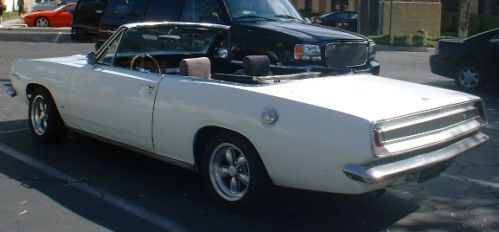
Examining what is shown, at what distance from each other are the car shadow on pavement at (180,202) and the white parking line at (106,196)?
0.19 ft

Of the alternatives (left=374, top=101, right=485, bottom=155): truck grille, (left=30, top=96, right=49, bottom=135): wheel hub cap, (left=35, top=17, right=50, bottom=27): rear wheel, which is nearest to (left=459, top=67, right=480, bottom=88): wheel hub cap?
(left=374, top=101, right=485, bottom=155): truck grille

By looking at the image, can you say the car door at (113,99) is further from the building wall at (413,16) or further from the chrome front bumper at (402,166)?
the building wall at (413,16)

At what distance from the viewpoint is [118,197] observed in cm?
525

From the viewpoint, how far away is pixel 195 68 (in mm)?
5551

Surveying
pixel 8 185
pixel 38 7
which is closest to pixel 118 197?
pixel 8 185

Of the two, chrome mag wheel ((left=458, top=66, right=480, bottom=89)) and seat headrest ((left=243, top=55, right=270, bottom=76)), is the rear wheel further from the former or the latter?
seat headrest ((left=243, top=55, right=270, bottom=76))

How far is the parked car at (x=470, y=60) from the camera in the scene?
456 inches

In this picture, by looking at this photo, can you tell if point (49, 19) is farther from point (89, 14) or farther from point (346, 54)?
point (346, 54)

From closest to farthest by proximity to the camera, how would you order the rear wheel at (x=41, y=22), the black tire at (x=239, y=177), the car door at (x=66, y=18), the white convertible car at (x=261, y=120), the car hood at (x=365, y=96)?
the white convertible car at (x=261, y=120) → the car hood at (x=365, y=96) → the black tire at (x=239, y=177) → the rear wheel at (x=41, y=22) → the car door at (x=66, y=18)

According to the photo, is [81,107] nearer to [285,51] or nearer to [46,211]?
[46,211]

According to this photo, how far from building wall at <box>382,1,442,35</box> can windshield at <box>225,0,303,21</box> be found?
1529 centimetres

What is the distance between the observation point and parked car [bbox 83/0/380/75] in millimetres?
8414

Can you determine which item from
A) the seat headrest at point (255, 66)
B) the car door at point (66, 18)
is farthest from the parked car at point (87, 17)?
the seat headrest at point (255, 66)

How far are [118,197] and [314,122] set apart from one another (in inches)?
74.7
